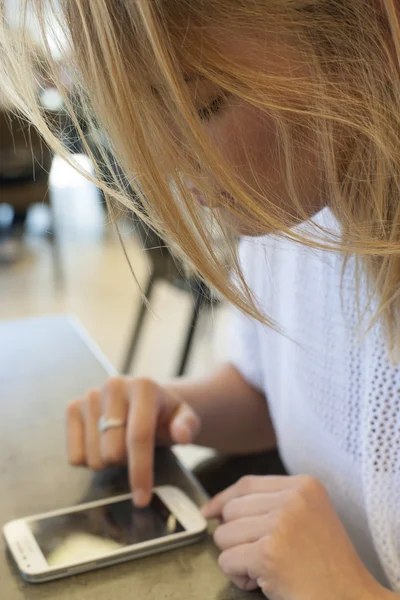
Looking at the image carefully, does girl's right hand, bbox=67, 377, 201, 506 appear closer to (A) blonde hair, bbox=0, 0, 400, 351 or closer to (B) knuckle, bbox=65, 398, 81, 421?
(B) knuckle, bbox=65, 398, 81, 421

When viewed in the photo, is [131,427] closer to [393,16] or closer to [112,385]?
[112,385]

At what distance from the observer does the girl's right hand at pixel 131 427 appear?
0.63 meters

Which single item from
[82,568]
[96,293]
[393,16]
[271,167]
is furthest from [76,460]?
[96,293]

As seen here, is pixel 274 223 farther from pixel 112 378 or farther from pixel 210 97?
pixel 112 378

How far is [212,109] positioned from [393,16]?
121 mm

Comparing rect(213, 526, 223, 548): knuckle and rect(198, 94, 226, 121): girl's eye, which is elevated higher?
rect(198, 94, 226, 121): girl's eye

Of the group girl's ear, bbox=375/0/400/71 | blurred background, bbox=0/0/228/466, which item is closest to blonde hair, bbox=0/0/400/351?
girl's ear, bbox=375/0/400/71

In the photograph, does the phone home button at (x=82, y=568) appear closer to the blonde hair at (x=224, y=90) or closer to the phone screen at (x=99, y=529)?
the phone screen at (x=99, y=529)

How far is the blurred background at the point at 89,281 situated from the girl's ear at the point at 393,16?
4.16 ft

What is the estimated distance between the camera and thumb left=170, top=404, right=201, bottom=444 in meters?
0.67

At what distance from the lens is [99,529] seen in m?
0.56

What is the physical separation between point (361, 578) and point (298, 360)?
25cm

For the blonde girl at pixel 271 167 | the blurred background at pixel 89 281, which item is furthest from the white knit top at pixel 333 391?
the blurred background at pixel 89 281

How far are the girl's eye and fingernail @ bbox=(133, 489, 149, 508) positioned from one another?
312mm
